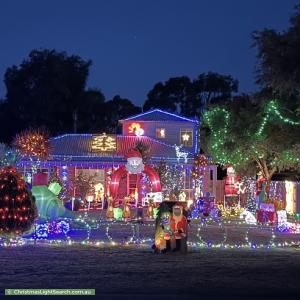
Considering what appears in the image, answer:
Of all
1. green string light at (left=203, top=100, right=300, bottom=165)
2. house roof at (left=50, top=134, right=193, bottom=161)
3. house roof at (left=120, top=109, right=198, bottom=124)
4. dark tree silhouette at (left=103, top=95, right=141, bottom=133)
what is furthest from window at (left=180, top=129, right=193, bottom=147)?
dark tree silhouette at (left=103, top=95, right=141, bottom=133)

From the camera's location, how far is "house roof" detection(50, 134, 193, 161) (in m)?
40.2

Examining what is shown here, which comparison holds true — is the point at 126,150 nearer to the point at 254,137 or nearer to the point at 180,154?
the point at 180,154

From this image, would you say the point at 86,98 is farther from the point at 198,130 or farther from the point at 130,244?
the point at 130,244

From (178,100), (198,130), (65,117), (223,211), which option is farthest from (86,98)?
(223,211)

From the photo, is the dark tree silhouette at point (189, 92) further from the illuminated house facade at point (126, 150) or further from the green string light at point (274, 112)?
the green string light at point (274, 112)

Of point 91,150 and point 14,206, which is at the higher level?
point 91,150

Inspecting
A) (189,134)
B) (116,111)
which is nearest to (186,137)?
(189,134)

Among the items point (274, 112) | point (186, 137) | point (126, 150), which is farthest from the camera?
point (186, 137)

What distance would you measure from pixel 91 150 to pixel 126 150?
205 cm

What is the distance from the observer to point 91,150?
4100 cm

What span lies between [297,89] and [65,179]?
18581 millimetres

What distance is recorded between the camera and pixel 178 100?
242 feet

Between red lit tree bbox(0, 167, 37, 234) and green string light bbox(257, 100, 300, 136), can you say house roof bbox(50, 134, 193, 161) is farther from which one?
red lit tree bbox(0, 167, 37, 234)

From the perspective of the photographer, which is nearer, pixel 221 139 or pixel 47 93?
pixel 221 139
